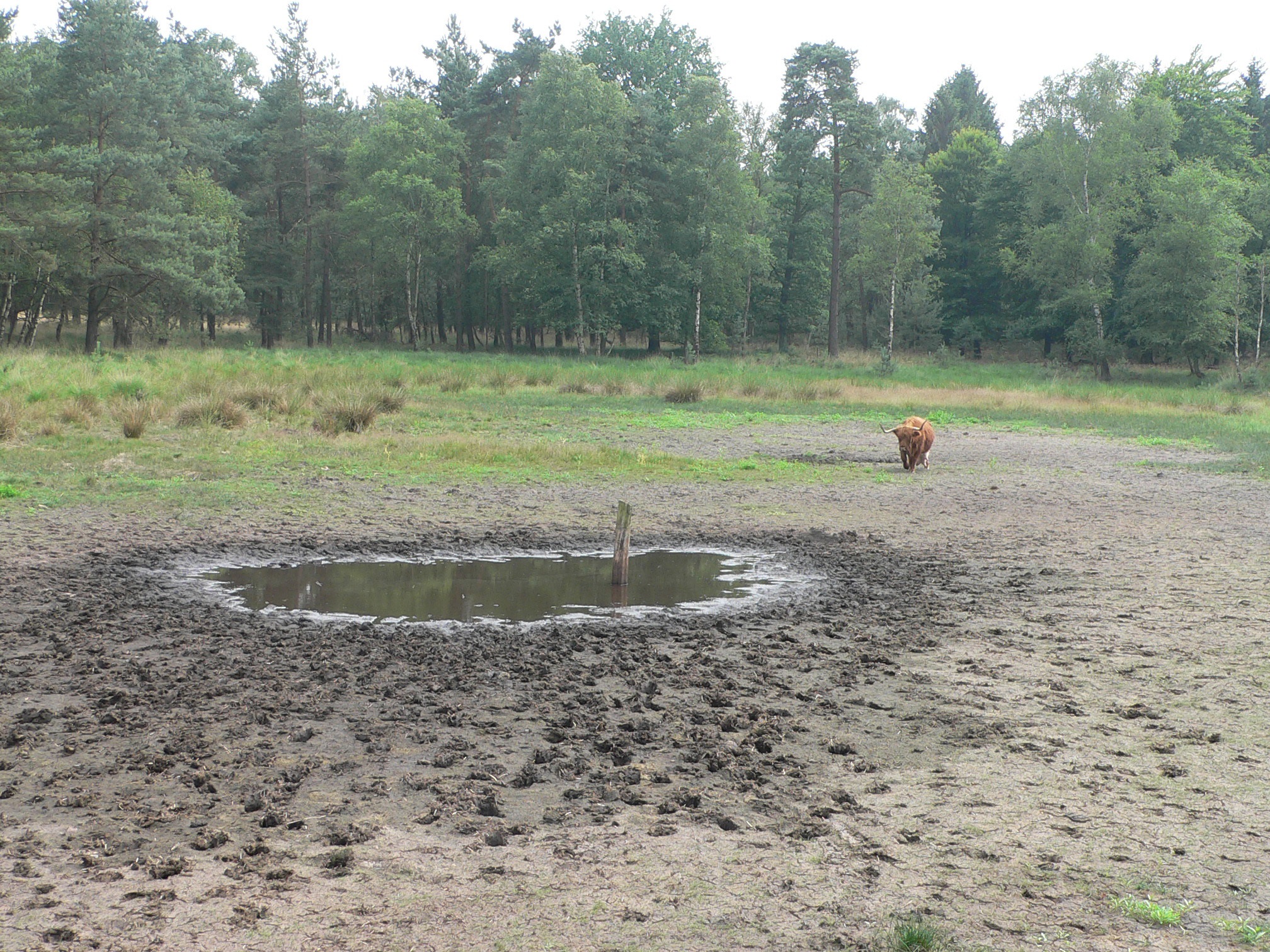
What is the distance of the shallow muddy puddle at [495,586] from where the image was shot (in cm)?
799

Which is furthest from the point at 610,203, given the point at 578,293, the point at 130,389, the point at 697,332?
the point at 130,389

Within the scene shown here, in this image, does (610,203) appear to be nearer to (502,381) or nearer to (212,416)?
(502,381)

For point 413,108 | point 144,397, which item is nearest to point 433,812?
point 144,397

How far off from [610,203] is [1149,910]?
5069 cm

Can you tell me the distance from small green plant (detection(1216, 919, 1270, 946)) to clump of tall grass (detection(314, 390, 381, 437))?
15758mm

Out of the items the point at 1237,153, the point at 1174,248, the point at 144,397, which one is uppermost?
the point at 1237,153

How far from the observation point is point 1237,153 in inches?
2066

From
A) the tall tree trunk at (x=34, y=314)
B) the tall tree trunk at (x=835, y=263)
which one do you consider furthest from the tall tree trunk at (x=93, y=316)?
the tall tree trunk at (x=835, y=263)

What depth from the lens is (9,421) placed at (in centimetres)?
1611

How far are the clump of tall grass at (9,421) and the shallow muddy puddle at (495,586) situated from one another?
896 centimetres

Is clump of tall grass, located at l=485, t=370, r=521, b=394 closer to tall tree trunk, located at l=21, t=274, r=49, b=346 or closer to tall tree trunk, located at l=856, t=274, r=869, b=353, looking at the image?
tall tree trunk, located at l=21, t=274, r=49, b=346

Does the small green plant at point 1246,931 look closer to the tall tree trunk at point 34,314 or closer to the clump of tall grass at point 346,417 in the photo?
the clump of tall grass at point 346,417

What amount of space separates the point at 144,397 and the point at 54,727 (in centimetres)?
1675

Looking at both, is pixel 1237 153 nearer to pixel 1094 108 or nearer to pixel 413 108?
pixel 1094 108
